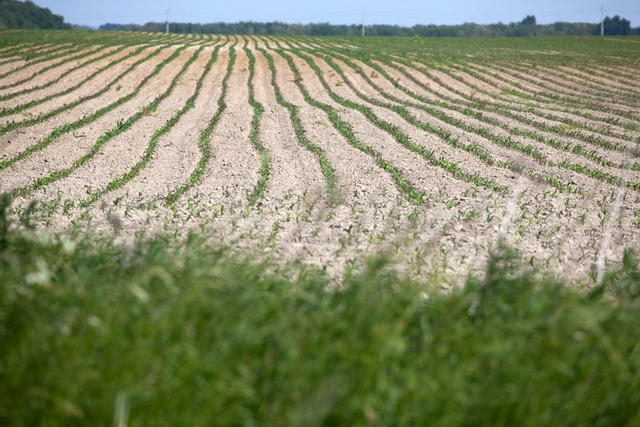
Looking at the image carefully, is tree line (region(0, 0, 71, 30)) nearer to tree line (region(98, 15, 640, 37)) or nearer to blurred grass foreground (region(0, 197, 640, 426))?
tree line (region(98, 15, 640, 37))

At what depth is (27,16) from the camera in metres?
133

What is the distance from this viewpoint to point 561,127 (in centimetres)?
1767

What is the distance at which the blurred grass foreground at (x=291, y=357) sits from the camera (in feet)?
9.14

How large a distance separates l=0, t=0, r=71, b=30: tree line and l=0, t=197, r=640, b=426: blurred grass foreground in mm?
143431

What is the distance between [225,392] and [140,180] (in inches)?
336

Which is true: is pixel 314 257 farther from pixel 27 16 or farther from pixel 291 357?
pixel 27 16

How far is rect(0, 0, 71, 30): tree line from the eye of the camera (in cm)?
12612

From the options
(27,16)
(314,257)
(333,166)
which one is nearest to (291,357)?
(314,257)

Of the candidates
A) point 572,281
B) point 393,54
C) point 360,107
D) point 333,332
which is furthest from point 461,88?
point 333,332

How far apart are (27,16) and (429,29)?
103 m

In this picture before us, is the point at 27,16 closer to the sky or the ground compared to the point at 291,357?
closer to the sky

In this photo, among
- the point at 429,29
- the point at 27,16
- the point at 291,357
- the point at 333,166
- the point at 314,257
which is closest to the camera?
the point at 291,357

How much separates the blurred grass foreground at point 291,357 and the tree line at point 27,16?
143431mm

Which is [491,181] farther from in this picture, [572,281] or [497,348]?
[497,348]
